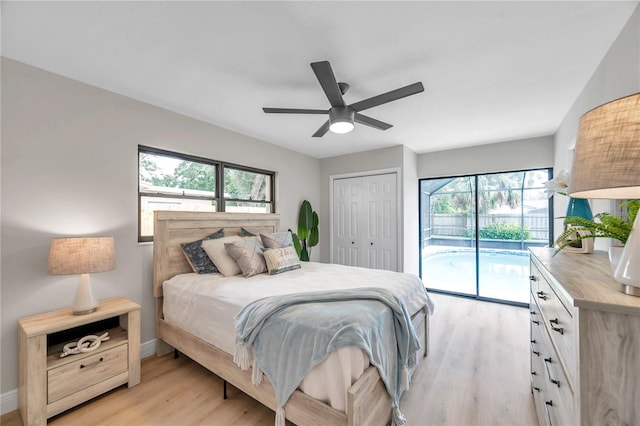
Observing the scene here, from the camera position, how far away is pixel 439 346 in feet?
8.90

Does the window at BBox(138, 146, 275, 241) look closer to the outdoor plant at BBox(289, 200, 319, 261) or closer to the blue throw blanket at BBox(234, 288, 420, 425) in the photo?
the outdoor plant at BBox(289, 200, 319, 261)

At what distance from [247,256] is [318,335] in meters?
1.43

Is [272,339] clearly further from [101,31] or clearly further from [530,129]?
[530,129]

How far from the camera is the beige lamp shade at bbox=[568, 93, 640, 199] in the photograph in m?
0.72

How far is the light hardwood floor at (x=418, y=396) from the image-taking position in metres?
1.76

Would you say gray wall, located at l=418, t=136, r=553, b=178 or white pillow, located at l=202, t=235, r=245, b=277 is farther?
gray wall, located at l=418, t=136, r=553, b=178

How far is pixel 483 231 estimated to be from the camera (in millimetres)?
4270

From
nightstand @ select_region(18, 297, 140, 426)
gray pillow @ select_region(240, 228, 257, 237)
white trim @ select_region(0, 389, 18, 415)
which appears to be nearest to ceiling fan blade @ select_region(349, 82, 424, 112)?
gray pillow @ select_region(240, 228, 257, 237)

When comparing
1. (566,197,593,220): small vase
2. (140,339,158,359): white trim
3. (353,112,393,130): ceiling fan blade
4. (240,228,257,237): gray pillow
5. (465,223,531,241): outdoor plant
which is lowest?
(140,339,158,359): white trim

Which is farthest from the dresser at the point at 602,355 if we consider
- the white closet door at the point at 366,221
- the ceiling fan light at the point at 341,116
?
the white closet door at the point at 366,221

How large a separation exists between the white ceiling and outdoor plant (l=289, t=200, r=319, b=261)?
6.77 ft

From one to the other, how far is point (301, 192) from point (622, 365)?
4100 mm

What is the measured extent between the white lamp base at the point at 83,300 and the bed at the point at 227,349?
0.56 meters

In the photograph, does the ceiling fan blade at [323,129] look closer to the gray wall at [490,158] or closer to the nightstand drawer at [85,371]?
the nightstand drawer at [85,371]
